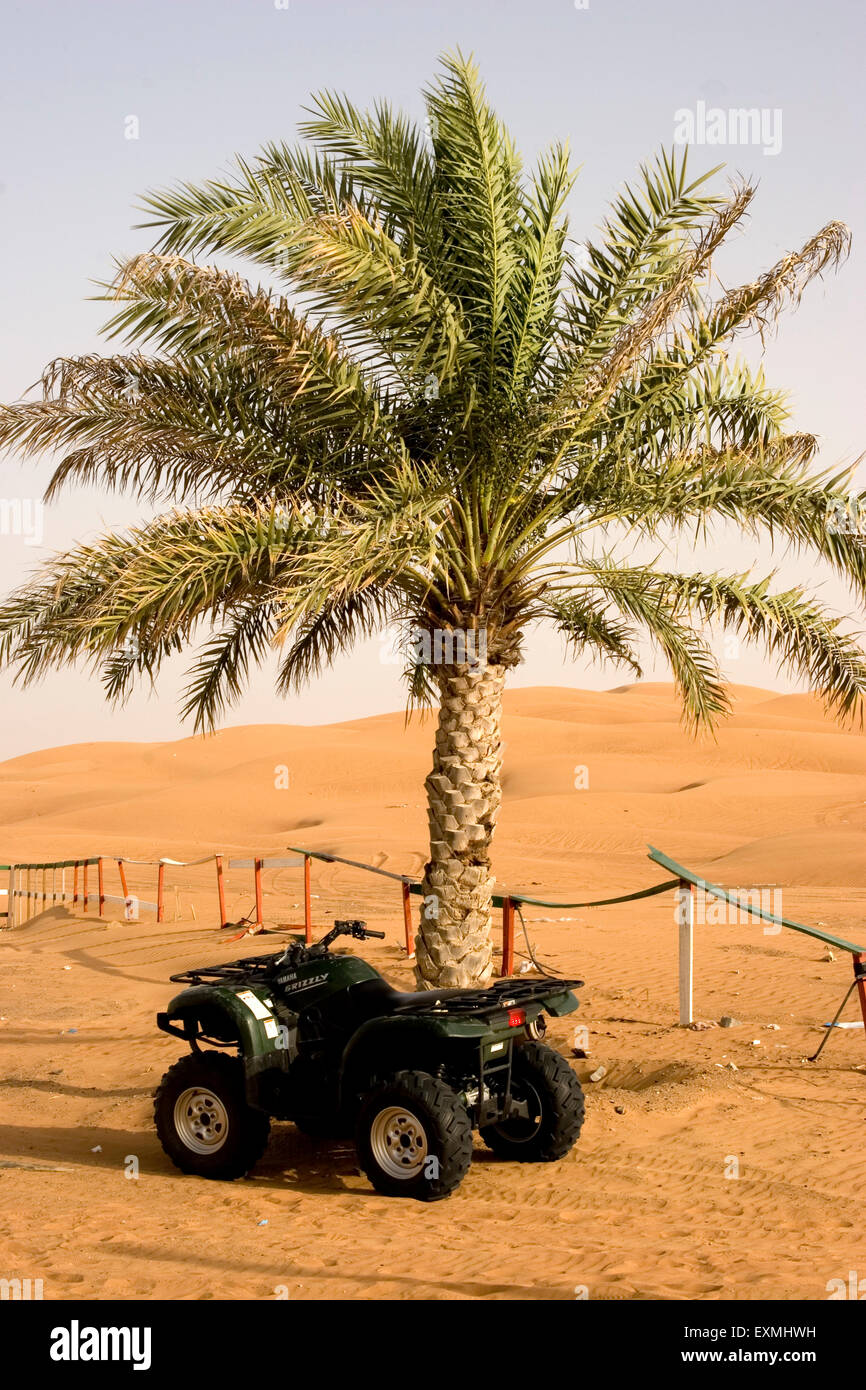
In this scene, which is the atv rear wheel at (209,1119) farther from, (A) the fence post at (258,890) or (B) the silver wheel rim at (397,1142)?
(A) the fence post at (258,890)

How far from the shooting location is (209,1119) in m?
7.29

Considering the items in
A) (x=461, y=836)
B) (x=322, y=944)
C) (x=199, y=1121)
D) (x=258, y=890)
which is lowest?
(x=199, y=1121)

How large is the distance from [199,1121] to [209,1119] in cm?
7

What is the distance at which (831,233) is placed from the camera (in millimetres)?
9031

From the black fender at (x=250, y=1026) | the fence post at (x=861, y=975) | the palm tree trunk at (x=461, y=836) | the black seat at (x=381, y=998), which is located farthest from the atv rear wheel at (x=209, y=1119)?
the fence post at (x=861, y=975)

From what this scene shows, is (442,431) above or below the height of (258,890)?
above

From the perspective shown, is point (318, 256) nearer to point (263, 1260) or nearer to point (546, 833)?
point (263, 1260)

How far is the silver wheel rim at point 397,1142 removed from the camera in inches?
255

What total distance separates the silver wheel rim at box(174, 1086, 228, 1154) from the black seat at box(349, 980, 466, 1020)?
39.2 inches

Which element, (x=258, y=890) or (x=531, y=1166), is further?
(x=258, y=890)

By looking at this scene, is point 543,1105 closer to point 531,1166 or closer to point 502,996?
point 531,1166

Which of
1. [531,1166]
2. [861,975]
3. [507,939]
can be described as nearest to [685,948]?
[861,975]
